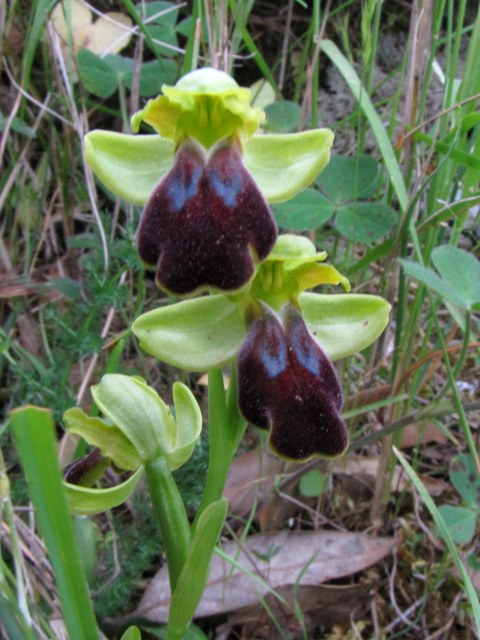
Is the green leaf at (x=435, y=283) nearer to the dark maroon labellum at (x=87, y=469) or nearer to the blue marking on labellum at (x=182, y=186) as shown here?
the blue marking on labellum at (x=182, y=186)

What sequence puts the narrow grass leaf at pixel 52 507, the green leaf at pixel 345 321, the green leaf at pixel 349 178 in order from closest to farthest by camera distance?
1. the narrow grass leaf at pixel 52 507
2. the green leaf at pixel 345 321
3. the green leaf at pixel 349 178

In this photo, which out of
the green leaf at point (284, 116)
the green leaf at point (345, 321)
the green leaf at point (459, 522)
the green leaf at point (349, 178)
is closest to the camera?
the green leaf at point (345, 321)

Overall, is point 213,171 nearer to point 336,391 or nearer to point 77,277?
point 336,391

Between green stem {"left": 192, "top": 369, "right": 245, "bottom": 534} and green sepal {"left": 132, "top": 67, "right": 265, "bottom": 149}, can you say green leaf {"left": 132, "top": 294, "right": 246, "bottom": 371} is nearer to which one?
green stem {"left": 192, "top": 369, "right": 245, "bottom": 534}

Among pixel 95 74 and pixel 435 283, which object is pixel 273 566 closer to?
pixel 435 283

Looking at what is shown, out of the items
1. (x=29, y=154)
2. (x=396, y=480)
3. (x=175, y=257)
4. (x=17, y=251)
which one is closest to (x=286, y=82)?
(x=29, y=154)

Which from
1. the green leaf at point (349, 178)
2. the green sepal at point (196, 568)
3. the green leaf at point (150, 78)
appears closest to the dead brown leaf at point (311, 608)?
the green sepal at point (196, 568)

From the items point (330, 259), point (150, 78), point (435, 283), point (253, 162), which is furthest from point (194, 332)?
point (150, 78)
